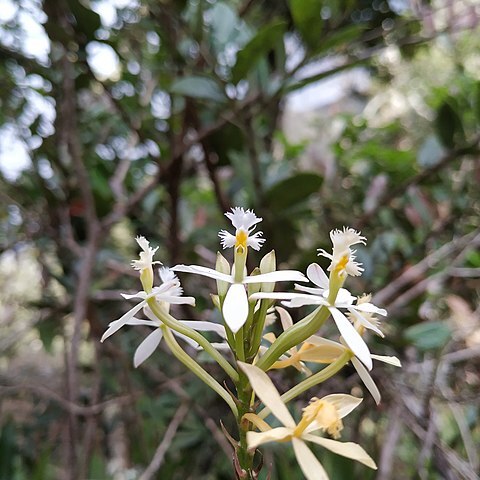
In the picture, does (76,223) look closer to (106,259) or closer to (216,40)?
(106,259)

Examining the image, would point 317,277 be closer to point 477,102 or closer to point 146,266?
point 146,266

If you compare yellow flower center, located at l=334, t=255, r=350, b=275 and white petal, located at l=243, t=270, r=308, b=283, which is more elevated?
yellow flower center, located at l=334, t=255, r=350, b=275

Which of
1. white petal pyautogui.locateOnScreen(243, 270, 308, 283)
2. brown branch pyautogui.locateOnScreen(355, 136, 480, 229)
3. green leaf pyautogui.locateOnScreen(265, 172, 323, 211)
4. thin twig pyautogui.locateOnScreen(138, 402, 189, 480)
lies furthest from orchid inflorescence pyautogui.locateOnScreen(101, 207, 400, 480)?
brown branch pyautogui.locateOnScreen(355, 136, 480, 229)

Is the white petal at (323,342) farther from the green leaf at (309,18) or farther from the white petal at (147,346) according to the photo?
the green leaf at (309,18)

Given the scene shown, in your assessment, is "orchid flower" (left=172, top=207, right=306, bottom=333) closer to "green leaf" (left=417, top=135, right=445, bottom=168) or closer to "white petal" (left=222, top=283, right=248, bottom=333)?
"white petal" (left=222, top=283, right=248, bottom=333)

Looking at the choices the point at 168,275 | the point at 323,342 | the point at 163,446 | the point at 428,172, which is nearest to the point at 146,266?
the point at 168,275

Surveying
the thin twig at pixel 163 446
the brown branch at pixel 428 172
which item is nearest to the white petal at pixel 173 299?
the thin twig at pixel 163 446
